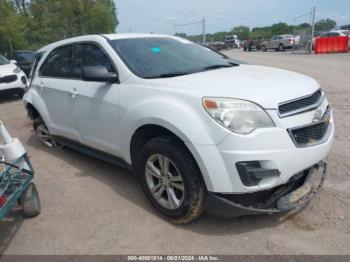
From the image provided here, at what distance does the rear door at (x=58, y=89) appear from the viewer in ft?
15.4

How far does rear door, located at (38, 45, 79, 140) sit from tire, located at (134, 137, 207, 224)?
4.99 feet

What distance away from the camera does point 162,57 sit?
402 centimetres

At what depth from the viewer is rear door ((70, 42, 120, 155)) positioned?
3844 millimetres

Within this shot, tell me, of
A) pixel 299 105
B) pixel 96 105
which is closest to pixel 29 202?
pixel 96 105

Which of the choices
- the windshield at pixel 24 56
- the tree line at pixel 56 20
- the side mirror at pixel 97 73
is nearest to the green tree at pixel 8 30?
the tree line at pixel 56 20

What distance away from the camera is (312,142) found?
3.07m

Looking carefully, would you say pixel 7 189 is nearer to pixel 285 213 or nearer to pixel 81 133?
pixel 81 133

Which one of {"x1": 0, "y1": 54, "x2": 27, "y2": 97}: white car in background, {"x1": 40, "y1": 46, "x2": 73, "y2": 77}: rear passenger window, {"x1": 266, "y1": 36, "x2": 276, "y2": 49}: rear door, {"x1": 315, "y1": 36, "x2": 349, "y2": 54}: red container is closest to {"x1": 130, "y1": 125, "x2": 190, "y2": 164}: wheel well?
{"x1": 40, "y1": 46, "x2": 73, "y2": 77}: rear passenger window

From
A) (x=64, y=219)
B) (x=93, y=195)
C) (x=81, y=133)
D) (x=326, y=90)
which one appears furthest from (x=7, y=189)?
(x=326, y=90)

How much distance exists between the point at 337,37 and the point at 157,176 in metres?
27.1

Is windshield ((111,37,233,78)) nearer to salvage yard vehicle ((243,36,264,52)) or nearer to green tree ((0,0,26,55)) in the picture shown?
green tree ((0,0,26,55))

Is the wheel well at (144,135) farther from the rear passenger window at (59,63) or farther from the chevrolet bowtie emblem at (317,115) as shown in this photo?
the rear passenger window at (59,63)

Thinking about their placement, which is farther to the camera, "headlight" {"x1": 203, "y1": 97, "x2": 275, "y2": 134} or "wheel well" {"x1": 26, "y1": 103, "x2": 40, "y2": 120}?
"wheel well" {"x1": 26, "y1": 103, "x2": 40, "y2": 120}

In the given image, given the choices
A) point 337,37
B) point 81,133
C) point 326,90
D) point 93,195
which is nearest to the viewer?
point 93,195
